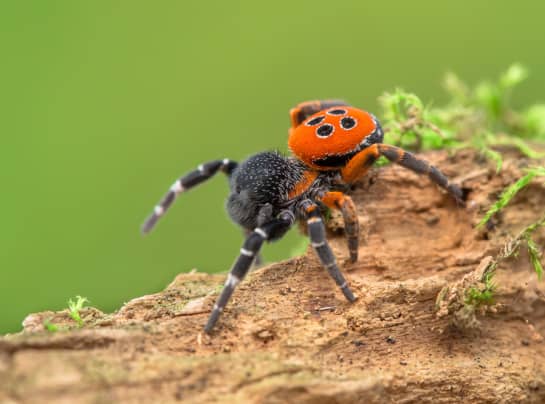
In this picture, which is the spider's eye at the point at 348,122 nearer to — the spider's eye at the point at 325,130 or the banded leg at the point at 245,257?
the spider's eye at the point at 325,130

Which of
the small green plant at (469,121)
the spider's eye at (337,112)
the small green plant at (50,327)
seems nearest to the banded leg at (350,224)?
the spider's eye at (337,112)

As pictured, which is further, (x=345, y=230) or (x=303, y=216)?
(x=303, y=216)

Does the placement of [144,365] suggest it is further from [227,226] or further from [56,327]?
[227,226]

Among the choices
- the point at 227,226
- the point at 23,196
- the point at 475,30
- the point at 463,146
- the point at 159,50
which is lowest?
the point at 463,146

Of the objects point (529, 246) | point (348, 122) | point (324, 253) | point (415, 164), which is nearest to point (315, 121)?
point (348, 122)

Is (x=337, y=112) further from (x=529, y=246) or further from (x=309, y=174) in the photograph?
(x=529, y=246)

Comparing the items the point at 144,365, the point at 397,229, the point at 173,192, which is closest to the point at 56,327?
the point at 144,365
